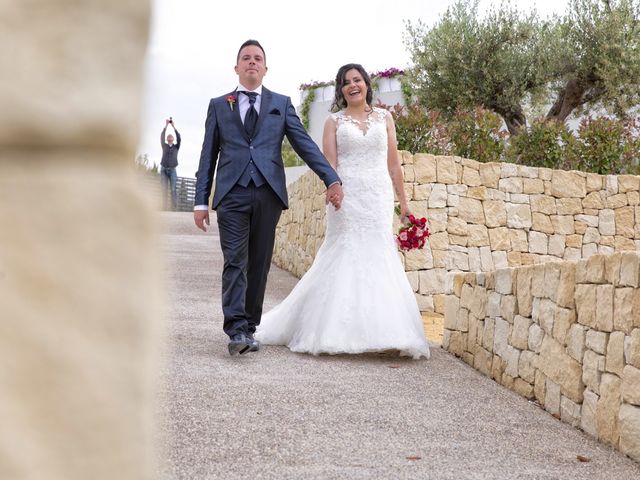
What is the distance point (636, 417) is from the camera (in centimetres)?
372

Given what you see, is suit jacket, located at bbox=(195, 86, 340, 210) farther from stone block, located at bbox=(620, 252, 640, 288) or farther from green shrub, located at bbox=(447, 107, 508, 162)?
green shrub, located at bbox=(447, 107, 508, 162)

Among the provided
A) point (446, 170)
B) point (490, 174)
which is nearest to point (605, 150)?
point (490, 174)

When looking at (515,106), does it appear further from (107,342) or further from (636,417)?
(107,342)

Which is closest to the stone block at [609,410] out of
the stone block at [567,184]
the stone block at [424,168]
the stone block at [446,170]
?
the stone block at [424,168]

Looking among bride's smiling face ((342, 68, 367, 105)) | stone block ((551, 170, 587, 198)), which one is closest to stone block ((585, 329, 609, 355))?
bride's smiling face ((342, 68, 367, 105))

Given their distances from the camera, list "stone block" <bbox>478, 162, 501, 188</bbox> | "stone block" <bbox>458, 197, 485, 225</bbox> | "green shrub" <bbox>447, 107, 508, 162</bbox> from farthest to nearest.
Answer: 1. "green shrub" <bbox>447, 107, 508, 162</bbox>
2. "stone block" <bbox>478, 162, 501, 188</bbox>
3. "stone block" <bbox>458, 197, 485, 225</bbox>

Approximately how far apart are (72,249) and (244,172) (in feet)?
17.1

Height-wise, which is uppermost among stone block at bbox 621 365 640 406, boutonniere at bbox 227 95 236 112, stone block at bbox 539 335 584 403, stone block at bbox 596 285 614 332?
boutonniere at bbox 227 95 236 112

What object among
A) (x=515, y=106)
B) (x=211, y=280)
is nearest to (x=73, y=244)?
(x=211, y=280)

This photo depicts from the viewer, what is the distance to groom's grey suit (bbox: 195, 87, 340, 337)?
225 inches

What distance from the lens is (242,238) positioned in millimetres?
5770

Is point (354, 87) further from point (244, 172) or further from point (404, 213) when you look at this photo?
point (244, 172)

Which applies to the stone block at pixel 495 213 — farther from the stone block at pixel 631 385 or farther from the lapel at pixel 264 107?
the stone block at pixel 631 385

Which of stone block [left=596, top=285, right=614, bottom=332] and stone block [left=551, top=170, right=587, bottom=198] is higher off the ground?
stone block [left=551, top=170, right=587, bottom=198]
